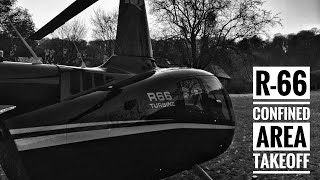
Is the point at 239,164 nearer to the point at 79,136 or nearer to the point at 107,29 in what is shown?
the point at 79,136

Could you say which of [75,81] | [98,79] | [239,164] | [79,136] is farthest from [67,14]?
[239,164]

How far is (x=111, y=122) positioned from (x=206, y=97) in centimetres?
185

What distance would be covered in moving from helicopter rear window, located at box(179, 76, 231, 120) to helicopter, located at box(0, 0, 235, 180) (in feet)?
0.06

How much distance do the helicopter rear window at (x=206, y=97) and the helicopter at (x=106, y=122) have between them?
Answer: 0.7 inches

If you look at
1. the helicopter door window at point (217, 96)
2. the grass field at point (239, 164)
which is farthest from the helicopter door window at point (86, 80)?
the grass field at point (239, 164)

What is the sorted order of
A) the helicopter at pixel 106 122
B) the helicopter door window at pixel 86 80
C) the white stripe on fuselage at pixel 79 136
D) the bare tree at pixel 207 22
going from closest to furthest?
the white stripe on fuselage at pixel 79 136 → the helicopter at pixel 106 122 → the helicopter door window at pixel 86 80 → the bare tree at pixel 207 22

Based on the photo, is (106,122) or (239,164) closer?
(106,122)

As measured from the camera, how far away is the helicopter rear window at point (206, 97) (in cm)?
507

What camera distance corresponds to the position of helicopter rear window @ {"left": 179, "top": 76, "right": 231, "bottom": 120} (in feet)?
16.6

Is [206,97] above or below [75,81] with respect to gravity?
below

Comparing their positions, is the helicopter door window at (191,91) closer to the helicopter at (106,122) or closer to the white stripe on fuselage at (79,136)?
the helicopter at (106,122)

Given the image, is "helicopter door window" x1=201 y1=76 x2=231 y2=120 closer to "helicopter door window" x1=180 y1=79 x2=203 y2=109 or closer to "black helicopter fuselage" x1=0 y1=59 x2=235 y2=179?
"black helicopter fuselage" x1=0 y1=59 x2=235 y2=179

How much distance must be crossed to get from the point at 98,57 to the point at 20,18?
11.9 m

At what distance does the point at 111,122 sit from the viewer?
4297mm
